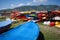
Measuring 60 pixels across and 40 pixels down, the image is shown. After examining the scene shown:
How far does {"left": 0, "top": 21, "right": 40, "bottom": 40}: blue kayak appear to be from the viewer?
1.91 m

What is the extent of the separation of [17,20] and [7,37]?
2.62m

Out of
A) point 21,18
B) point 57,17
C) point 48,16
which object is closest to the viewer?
point 57,17

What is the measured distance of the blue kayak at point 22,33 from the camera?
75.1 inches

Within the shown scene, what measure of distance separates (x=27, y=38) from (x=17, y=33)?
0.35 meters

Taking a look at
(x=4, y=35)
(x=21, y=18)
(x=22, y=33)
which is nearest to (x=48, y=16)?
(x=21, y=18)

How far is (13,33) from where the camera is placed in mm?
2145

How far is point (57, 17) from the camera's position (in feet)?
13.3

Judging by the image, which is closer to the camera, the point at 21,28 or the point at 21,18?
the point at 21,28

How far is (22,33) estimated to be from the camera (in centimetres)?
214

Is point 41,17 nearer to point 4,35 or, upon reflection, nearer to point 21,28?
point 21,28

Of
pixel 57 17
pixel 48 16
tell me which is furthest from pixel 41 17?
pixel 57 17

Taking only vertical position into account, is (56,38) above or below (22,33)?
below

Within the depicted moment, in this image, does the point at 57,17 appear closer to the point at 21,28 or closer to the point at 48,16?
the point at 48,16

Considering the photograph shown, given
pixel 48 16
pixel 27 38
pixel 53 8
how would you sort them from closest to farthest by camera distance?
pixel 27 38 → pixel 48 16 → pixel 53 8
